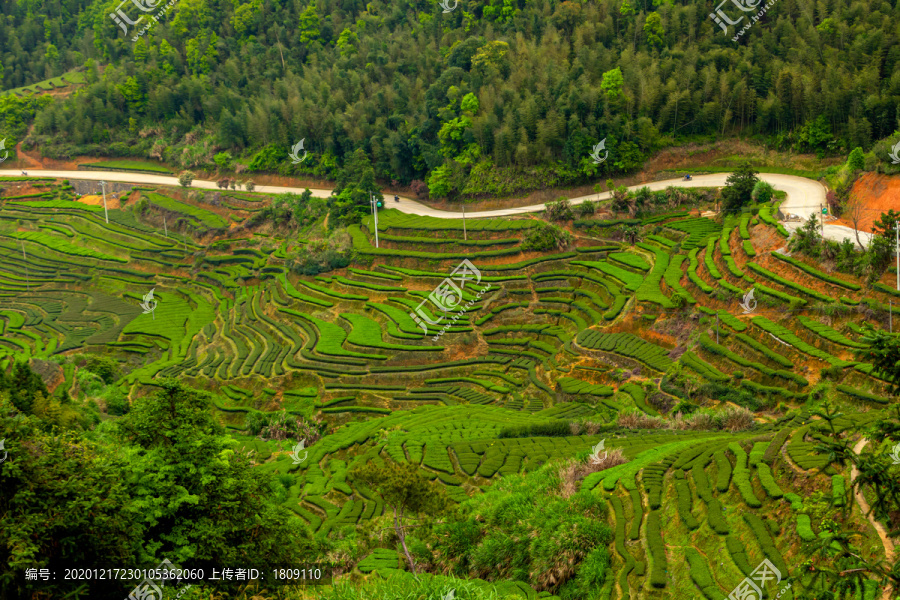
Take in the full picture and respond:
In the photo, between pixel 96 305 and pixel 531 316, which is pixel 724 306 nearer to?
pixel 531 316

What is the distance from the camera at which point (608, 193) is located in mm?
56156

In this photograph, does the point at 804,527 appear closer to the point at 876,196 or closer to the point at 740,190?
the point at 876,196

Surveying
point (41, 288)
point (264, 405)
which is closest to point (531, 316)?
point (264, 405)

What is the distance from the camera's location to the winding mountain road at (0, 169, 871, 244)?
42.8 m

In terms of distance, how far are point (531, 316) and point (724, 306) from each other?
39.7 feet

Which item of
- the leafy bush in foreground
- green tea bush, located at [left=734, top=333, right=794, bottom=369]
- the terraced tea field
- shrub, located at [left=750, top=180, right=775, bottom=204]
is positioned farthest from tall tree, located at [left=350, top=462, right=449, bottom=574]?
shrub, located at [left=750, top=180, right=775, bottom=204]

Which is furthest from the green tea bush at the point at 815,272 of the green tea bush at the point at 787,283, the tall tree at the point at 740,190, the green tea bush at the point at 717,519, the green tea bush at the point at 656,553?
the green tea bush at the point at 656,553

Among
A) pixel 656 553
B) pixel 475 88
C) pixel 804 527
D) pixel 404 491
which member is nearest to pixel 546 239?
pixel 475 88

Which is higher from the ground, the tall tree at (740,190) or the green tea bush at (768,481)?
the green tea bush at (768,481)

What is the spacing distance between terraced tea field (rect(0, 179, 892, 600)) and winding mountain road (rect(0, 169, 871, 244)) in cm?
240

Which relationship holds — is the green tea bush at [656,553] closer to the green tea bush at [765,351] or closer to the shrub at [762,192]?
the green tea bush at [765,351]

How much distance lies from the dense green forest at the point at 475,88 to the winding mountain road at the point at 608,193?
2.07 m

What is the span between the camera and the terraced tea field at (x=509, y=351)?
22156 millimetres

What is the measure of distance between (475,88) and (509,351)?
2699cm
